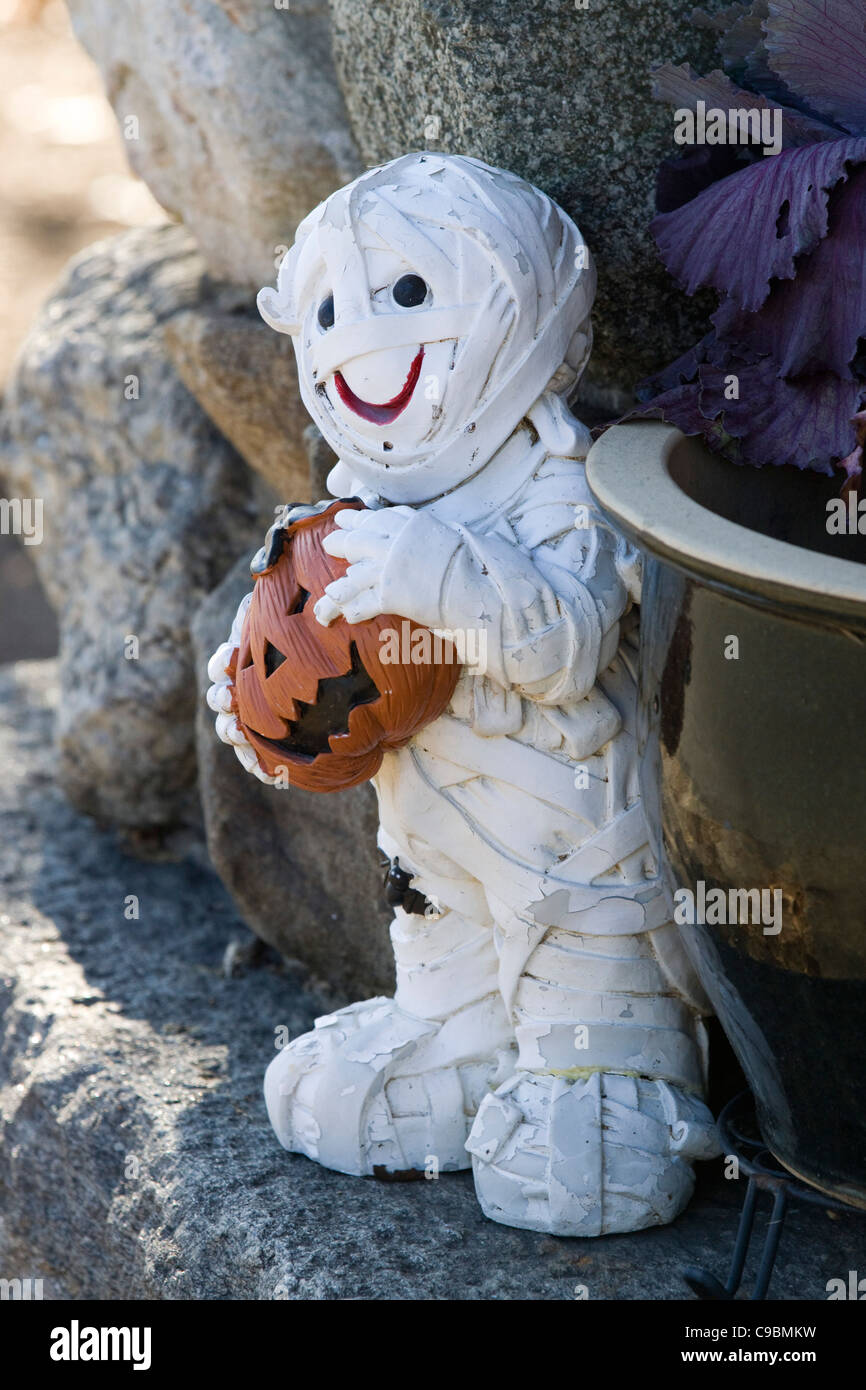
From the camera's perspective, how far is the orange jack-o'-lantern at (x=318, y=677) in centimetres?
165

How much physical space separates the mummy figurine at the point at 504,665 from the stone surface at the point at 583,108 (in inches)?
6.1

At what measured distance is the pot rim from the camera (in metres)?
1.29

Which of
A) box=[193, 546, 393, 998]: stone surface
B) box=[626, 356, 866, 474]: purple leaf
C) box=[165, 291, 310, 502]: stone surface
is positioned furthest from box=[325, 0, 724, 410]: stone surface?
box=[193, 546, 393, 998]: stone surface

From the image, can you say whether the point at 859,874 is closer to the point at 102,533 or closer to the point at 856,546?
the point at 856,546

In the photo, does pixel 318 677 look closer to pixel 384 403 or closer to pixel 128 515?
pixel 384 403

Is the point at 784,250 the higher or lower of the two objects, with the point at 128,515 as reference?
higher

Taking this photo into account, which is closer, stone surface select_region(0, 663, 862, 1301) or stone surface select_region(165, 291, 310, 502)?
stone surface select_region(0, 663, 862, 1301)

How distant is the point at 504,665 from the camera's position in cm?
165

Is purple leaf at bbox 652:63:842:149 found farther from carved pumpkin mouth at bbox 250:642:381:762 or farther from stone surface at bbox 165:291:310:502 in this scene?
stone surface at bbox 165:291:310:502

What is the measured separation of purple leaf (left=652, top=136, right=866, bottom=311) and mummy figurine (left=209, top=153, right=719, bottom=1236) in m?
0.13

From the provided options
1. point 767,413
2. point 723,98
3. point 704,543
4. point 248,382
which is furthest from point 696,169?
point 248,382

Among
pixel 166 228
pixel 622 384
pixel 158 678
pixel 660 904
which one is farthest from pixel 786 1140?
pixel 166 228

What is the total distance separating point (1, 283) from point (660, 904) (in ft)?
18.6

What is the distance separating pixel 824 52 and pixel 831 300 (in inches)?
10.7
